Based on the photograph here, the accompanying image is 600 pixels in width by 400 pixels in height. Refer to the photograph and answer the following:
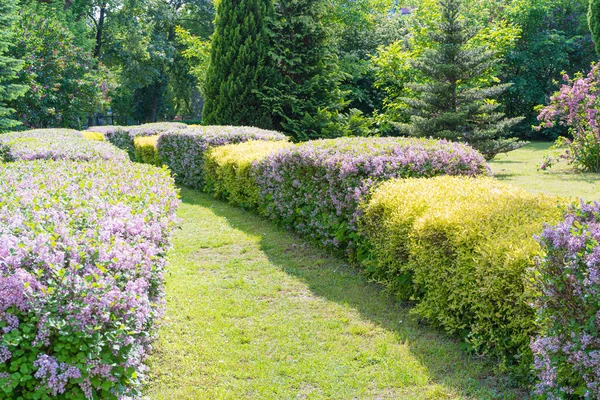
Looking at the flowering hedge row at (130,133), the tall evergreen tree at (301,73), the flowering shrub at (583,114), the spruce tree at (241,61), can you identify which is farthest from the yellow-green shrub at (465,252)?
the flowering hedge row at (130,133)

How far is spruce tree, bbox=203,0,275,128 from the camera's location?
45.1 ft

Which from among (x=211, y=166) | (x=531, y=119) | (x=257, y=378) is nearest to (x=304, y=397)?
(x=257, y=378)

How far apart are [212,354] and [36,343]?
1702 millimetres

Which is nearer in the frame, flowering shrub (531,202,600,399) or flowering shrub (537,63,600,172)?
flowering shrub (531,202,600,399)

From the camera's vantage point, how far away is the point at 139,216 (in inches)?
128

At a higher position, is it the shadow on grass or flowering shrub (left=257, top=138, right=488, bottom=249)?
flowering shrub (left=257, top=138, right=488, bottom=249)

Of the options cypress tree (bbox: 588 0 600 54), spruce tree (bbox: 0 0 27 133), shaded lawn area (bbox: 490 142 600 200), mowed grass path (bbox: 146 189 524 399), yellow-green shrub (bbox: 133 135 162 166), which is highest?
cypress tree (bbox: 588 0 600 54)

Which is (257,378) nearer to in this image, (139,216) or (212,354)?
(212,354)

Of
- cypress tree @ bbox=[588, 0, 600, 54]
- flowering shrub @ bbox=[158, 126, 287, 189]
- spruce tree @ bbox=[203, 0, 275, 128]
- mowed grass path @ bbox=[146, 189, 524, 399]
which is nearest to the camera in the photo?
mowed grass path @ bbox=[146, 189, 524, 399]

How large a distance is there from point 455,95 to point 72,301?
12403 mm

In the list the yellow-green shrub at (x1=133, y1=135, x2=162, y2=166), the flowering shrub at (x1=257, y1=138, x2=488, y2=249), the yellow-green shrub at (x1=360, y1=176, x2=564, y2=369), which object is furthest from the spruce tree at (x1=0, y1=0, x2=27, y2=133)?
the yellow-green shrub at (x1=360, y1=176, x2=564, y2=369)

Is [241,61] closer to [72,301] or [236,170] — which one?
[236,170]

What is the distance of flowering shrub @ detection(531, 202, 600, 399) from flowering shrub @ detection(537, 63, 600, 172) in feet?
32.5

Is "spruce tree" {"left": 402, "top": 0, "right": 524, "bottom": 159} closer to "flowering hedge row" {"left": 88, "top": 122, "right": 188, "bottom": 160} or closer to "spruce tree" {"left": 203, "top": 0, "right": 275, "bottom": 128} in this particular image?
"spruce tree" {"left": 203, "top": 0, "right": 275, "bottom": 128}
